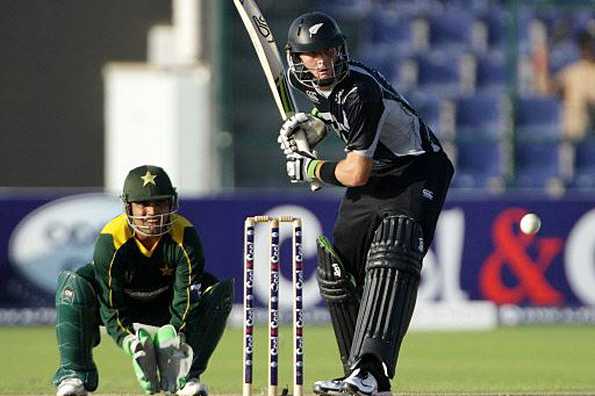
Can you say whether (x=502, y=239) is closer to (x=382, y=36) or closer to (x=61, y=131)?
(x=382, y=36)

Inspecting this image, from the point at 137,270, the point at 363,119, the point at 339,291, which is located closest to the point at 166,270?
the point at 137,270

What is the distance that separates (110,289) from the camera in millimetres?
6055

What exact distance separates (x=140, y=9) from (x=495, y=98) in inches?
170

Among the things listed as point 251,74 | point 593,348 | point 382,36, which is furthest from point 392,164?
point 382,36

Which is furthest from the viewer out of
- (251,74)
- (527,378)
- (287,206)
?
(251,74)

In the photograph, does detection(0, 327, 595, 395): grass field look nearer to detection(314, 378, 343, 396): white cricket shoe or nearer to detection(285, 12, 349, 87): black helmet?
detection(314, 378, 343, 396): white cricket shoe

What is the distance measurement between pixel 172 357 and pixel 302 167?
963 millimetres

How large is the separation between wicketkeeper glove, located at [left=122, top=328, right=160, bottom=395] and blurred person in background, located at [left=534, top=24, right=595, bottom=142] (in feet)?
31.9

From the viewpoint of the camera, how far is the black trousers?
20.1ft

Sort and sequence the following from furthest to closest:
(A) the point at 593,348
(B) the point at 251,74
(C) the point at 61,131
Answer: (C) the point at 61,131 < (B) the point at 251,74 < (A) the point at 593,348

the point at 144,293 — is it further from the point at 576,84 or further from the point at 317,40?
the point at 576,84

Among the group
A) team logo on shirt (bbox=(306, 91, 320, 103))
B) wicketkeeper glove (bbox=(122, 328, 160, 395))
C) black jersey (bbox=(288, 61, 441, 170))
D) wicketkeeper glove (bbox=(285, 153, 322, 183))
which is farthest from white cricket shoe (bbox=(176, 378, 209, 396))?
team logo on shirt (bbox=(306, 91, 320, 103))

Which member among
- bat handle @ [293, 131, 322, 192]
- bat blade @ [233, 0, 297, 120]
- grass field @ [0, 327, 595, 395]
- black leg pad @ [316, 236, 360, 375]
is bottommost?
grass field @ [0, 327, 595, 395]

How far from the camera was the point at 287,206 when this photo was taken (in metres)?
12.3
